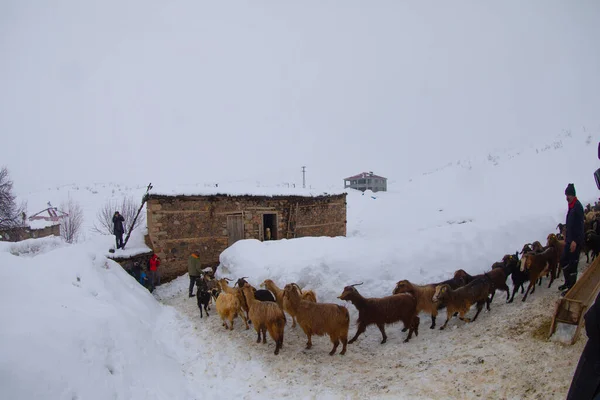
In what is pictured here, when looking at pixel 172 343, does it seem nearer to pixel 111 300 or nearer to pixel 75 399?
pixel 111 300

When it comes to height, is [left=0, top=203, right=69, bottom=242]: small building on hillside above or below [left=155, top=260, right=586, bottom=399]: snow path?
above

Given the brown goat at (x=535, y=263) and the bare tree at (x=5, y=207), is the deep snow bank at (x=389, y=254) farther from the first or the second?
the bare tree at (x=5, y=207)

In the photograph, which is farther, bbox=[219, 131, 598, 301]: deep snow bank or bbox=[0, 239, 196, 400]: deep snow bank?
bbox=[219, 131, 598, 301]: deep snow bank

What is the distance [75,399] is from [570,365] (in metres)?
5.77

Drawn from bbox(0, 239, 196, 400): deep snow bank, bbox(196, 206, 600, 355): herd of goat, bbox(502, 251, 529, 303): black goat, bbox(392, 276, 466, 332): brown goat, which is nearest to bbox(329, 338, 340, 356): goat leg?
bbox(196, 206, 600, 355): herd of goat

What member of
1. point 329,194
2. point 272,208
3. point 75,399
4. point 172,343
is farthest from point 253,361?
point 329,194

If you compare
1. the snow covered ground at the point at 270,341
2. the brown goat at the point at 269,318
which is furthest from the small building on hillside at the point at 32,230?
the brown goat at the point at 269,318

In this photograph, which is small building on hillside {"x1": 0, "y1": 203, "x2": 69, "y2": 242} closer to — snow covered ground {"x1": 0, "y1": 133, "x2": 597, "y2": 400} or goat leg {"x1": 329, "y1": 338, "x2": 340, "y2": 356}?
snow covered ground {"x1": 0, "y1": 133, "x2": 597, "y2": 400}

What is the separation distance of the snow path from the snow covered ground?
0.08 ft

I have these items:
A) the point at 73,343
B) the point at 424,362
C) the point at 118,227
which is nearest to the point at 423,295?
the point at 424,362

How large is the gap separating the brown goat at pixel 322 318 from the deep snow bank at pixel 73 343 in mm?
2312

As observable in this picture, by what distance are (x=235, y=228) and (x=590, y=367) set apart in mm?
13375

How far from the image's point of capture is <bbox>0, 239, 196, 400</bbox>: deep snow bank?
3.40 m

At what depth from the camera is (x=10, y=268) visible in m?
5.24
